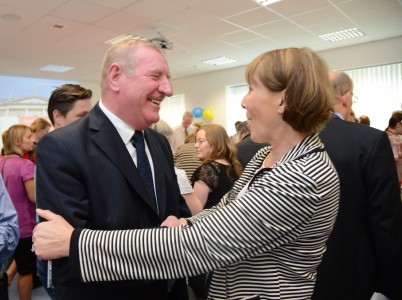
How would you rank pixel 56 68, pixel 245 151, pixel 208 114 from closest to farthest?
pixel 245 151 < pixel 56 68 < pixel 208 114

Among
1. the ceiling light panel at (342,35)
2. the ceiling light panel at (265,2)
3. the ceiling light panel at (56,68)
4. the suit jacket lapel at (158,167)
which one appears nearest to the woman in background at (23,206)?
the suit jacket lapel at (158,167)

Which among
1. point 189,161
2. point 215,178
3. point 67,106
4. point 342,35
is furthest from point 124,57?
point 342,35

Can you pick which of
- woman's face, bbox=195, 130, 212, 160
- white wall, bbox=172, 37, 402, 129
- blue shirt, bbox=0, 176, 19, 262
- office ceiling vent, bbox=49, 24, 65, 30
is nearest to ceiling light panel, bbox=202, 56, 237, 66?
white wall, bbox=172, 37, 402, 129

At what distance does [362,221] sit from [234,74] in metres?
7.71

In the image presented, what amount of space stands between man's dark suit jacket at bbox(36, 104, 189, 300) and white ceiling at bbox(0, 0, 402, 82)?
3.67 meters

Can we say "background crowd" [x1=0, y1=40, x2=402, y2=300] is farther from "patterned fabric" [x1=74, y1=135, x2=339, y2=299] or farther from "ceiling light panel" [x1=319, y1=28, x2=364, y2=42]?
"ceiling light panel" [x1=319, y1=28, x2=364, y2=42]

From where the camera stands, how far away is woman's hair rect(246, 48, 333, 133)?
0.90 m

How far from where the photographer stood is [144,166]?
1.17 m

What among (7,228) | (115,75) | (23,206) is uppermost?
(115,75)

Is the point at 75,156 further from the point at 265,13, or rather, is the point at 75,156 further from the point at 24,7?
the point at 265,13

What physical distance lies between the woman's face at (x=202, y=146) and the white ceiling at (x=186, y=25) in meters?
2.25

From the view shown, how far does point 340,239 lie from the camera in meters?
1.51

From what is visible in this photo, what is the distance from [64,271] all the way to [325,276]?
114cm

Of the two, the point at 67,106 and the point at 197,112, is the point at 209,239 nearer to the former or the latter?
the point at 67,106
